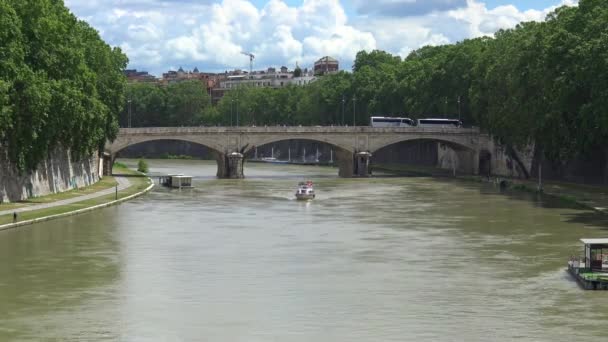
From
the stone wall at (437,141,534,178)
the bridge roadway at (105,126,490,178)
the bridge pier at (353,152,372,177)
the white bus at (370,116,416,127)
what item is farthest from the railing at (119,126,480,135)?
the white bus at (370,116,416,127)

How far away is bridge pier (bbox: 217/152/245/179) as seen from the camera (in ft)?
499

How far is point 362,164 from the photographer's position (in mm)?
157750

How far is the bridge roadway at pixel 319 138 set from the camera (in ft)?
503

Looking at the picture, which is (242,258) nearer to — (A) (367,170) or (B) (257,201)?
(B) (257,201)

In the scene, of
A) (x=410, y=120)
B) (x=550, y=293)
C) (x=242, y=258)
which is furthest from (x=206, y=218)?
(x=410, y=120)

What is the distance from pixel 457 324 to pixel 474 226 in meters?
38.1

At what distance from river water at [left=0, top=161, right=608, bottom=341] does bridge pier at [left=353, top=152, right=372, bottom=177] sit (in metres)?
59.7

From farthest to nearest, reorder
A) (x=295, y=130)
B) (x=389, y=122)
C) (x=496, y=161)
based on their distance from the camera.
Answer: (x=389, y=122)
(x=295, y=130)
(x=496, y=161)

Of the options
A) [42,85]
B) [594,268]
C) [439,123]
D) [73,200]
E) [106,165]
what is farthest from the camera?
[439,123]

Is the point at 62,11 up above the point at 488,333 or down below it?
above

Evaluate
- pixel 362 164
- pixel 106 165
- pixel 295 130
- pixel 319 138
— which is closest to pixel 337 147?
pixel 319 138

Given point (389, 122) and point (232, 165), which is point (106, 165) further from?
point (389, 122)

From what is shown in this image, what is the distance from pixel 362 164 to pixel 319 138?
645cm

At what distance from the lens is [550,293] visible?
51.1 meters
